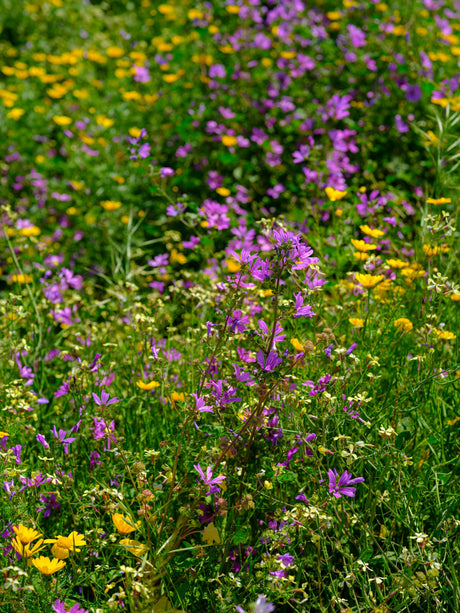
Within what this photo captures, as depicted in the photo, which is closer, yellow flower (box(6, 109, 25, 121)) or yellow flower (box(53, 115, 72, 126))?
yellow flower (box(53, 115, 72, 126))

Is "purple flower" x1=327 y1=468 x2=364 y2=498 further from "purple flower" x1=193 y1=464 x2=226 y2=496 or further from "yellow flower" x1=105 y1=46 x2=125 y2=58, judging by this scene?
"yellow flower" x1=105 y1=46 x2=125 y2=58

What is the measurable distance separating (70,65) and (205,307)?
3.83 m

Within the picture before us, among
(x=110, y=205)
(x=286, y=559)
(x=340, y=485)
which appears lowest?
(x=110, y=205)

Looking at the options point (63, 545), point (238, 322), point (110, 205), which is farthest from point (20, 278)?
point (63, 545)

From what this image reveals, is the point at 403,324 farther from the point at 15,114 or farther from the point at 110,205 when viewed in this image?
the point at 15,114

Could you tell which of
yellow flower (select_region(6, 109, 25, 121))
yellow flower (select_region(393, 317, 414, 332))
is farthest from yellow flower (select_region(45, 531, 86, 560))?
yellow flower (select_region(6, 109, 25, 121))

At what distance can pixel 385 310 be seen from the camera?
2.41 metres

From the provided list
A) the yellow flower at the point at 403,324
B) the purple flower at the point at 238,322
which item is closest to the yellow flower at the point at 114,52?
the purple flower at the point at 238,322

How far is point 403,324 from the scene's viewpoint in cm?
212

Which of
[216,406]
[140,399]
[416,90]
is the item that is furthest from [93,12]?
[216,406]

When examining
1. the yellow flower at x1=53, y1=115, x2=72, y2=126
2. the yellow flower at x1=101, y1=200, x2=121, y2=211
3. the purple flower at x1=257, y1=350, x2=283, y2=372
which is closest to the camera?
the purple flower at x1=257, y1=350, x2=283, y2=372

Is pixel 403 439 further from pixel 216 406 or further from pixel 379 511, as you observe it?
pixel 216 406

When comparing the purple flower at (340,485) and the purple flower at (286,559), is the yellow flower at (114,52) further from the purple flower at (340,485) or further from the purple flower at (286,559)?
the purple flower at (286,559)

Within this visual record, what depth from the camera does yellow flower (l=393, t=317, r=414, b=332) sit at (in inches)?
83.1
